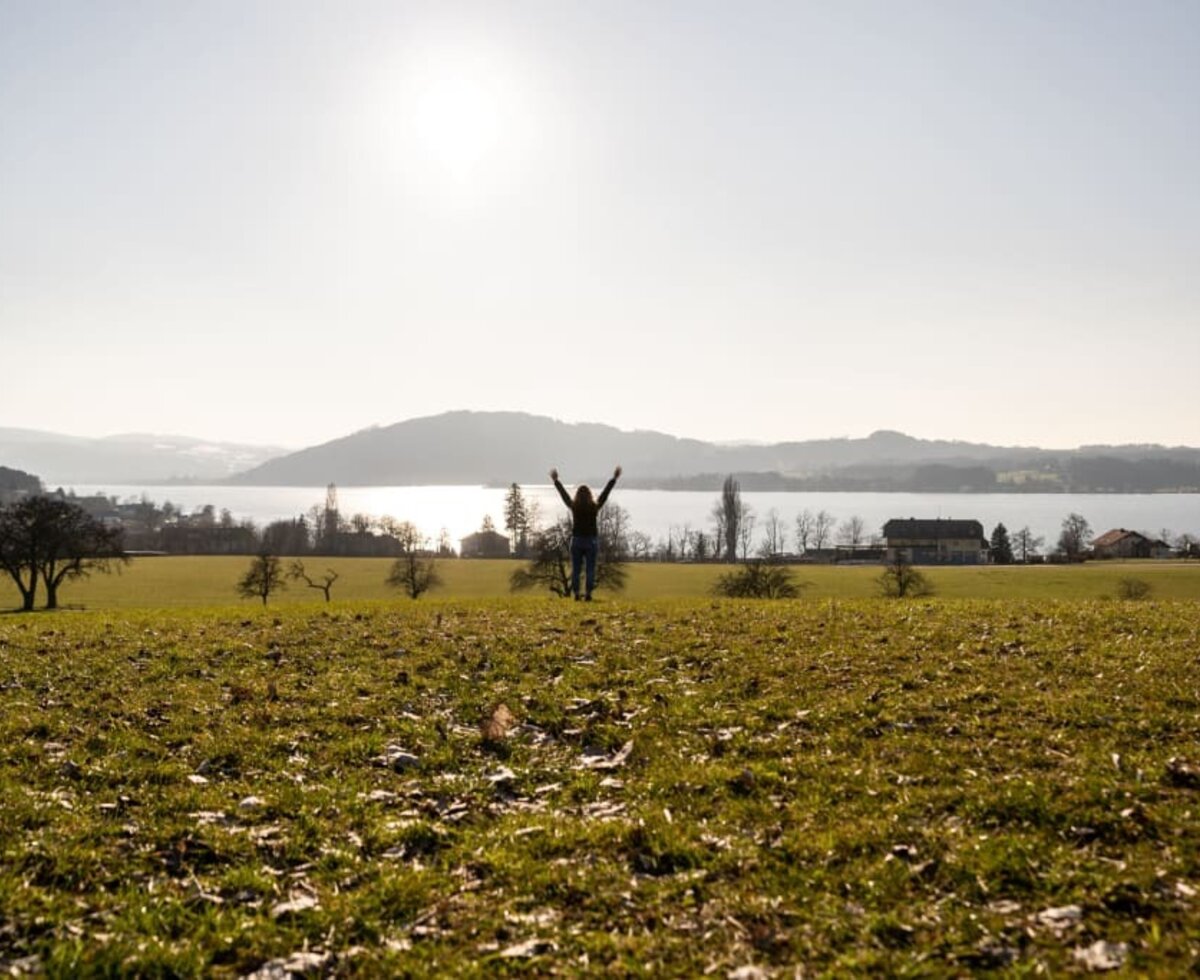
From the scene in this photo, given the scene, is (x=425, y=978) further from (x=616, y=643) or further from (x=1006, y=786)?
(x=616, y=643)

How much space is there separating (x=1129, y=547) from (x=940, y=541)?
1424 inches

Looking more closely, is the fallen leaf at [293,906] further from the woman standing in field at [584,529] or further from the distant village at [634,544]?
the distant village at [634,544]

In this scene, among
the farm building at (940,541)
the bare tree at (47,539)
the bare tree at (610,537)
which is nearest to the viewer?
the bare tree at (47,539)

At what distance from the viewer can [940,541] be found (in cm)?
18012

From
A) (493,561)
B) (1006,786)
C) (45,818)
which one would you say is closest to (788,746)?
(1006,786)

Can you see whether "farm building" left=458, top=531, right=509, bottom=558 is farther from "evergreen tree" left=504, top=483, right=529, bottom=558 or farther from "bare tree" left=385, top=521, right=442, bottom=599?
"bare tree" left=385, top=521, right=442, bottom=599

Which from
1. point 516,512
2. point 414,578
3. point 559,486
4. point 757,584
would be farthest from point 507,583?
point 559,486

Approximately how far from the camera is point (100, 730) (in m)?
11.7

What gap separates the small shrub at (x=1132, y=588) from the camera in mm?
73375

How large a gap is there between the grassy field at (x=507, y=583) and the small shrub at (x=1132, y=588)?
1.02 metres

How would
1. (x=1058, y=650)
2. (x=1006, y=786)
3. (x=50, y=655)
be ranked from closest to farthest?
(x=1006, y=786)
(x=1058, y=650)
(x=50, y=655)

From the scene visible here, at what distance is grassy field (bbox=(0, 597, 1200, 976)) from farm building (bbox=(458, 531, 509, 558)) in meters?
146

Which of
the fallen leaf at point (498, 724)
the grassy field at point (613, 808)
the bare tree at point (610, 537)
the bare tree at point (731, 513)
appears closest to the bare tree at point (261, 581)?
the bare tree at point (610, 537)

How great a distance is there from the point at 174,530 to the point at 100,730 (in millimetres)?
179911
